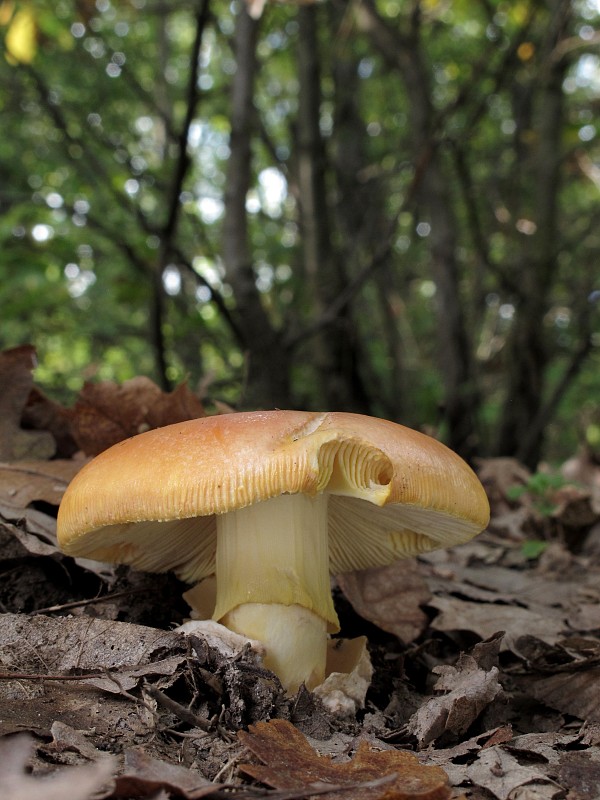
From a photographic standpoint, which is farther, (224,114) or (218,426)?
(224,114)

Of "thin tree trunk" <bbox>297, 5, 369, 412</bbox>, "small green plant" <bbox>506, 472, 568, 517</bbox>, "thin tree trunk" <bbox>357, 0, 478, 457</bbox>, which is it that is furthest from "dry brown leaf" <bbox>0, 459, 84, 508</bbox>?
"thin tree trunk" <bbox>357, 0, 478, 457</bbox>

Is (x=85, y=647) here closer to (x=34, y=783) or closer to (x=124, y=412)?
(x=34, y=783)

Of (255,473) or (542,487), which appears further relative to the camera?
(542,487)

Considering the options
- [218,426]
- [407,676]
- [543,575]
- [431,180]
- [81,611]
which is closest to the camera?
[218,426]

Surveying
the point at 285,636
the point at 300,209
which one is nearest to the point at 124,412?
the point at 285,636

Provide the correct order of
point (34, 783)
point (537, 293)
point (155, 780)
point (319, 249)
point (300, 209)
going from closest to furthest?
point (34, 783) < point (155, 780) < point (319, 249) < point (300, 209) < point (537, 293)

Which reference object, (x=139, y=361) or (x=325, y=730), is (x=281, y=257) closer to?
(x=139, y=361)

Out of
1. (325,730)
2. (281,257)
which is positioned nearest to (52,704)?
(325,730)
